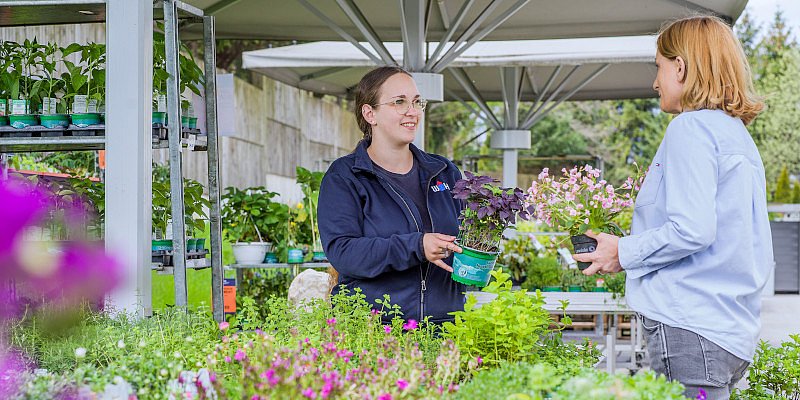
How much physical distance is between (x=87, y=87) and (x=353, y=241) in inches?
51.7

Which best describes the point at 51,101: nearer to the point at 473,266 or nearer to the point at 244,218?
the point at 473,266

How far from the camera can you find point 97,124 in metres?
3.00

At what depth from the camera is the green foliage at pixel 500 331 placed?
1949mm

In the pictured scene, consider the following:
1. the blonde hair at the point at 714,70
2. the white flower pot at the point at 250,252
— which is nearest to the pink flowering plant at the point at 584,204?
the blonde hair at the point at 714,70

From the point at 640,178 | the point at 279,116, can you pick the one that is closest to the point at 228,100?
the point at 640,178

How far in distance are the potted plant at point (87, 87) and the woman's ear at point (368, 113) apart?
3.16 feet

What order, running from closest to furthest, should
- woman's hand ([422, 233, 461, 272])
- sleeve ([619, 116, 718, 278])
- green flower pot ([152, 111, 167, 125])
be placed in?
sleeve ([619, 116, 718, 278]) < woman's hand ([422, 233, 461, 272]) < green flower pot ([152, 111, 167, 125])

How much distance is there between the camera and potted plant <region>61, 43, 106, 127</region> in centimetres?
299

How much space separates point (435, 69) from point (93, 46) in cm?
298

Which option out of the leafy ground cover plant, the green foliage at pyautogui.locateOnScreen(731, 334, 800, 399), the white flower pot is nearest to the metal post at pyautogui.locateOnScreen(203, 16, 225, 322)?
the leafy ground cover plant

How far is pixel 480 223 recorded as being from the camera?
91.4 inches

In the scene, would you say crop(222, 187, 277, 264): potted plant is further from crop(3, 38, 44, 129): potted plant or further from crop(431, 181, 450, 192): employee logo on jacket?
crop(431, 181, 450, 192): employee logo on jacket

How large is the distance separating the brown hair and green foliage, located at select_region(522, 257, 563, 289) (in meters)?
3.97

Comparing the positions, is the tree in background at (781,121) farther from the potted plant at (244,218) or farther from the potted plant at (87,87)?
the potted plant at (87,87)
